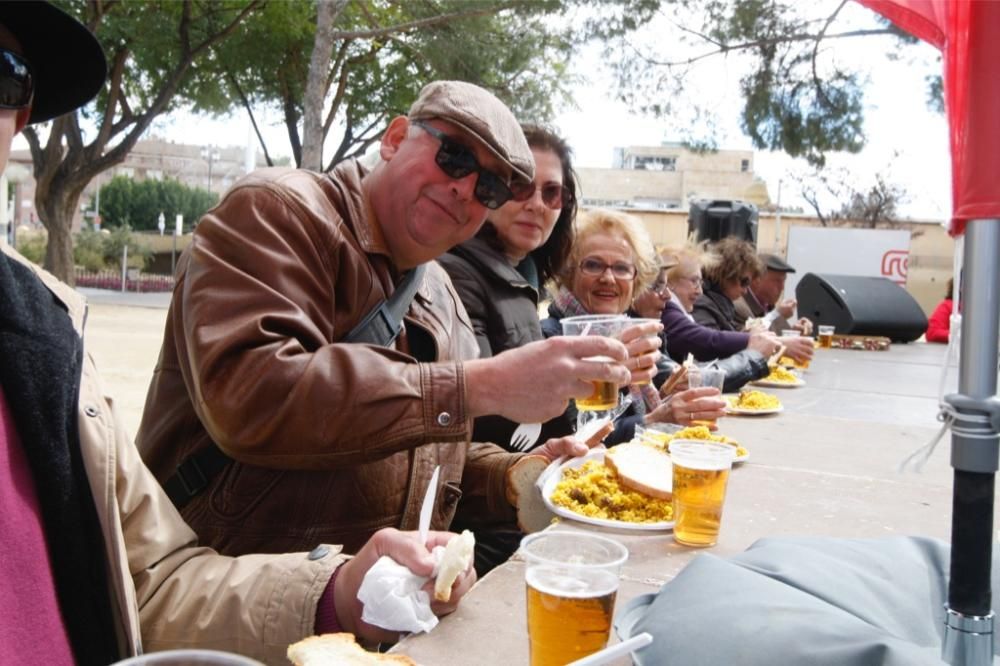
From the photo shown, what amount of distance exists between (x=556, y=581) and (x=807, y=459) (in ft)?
7.64

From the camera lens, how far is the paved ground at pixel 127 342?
980cm

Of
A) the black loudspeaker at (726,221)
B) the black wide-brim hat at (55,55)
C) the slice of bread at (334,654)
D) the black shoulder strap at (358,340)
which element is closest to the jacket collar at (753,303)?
the black loudspeaker at (726,221)

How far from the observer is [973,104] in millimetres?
1013

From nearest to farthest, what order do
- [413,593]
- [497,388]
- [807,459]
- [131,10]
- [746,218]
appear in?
[413,593], [497,388], [807,459], [746,218], [131,10]

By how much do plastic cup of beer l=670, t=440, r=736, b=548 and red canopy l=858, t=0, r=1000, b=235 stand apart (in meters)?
1.02

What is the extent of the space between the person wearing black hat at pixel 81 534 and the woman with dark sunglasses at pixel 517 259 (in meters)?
1.51

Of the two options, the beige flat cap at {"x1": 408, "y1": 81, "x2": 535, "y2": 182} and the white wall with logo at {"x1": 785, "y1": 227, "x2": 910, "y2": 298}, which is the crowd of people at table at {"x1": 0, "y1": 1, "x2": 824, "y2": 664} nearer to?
the beige flat cap at {"x1": 408, "y1": 81, "x2": 535, "y2": 182}

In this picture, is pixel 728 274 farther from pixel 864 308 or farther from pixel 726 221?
pixel 726 221

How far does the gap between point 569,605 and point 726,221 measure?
11332mm

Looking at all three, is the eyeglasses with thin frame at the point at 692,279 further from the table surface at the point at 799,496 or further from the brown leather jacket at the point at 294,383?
the brown leather jacket at the point at 294,383

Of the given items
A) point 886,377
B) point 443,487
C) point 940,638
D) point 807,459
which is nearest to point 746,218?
point 886,377

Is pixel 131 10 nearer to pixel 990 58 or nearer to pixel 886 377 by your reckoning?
pixel 886 377

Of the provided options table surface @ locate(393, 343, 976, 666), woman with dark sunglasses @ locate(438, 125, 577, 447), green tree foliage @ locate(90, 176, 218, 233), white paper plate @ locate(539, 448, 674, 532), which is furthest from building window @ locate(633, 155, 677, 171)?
white paper plate @ locate(539, 448, 674, 532)

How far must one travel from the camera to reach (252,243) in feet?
6.14
